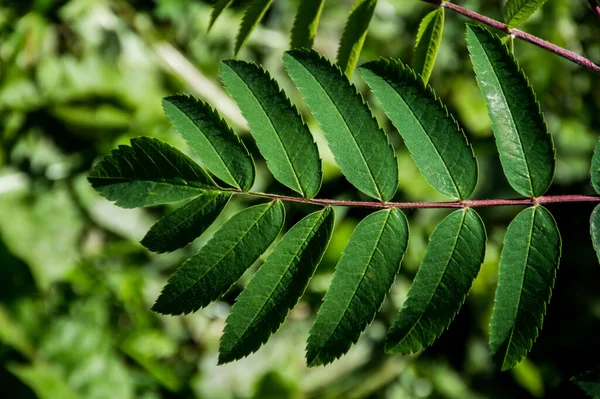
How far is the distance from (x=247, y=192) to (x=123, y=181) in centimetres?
23

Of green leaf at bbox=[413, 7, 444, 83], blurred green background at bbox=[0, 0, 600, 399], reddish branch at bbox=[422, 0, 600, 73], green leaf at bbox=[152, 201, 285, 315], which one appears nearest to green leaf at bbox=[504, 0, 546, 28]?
reddish branch at bbox=[422, 0, 600, 73]

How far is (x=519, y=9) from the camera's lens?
1175mm

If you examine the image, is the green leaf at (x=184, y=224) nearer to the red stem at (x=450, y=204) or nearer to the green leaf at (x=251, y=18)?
the red stem at (x=450, y=204)

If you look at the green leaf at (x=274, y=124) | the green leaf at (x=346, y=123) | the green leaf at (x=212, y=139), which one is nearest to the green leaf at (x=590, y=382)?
the green leaf at (x=346, y=123)

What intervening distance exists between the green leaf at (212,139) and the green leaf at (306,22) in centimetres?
34

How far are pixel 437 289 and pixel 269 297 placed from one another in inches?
12.3

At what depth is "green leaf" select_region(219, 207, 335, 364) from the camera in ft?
3.60

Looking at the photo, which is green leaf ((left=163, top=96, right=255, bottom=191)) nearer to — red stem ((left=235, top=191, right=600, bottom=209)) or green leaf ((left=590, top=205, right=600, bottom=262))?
red stem ((left=235, top=191, right=600, bottom=209))

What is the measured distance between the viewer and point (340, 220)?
3.20 m

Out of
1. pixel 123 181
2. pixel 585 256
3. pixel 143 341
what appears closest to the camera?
pixel 123 181

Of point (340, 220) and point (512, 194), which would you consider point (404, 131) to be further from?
point (512, 194)

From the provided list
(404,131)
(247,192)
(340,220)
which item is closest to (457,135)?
(404,131)

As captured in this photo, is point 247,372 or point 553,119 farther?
point 553,119

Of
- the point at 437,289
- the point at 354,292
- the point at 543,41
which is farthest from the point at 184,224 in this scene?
the point at 543,41
